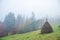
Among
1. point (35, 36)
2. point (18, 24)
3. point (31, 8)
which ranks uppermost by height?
point (31, 8)

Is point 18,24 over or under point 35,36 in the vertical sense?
over

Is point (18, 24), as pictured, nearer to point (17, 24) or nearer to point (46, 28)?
point (17, 24)

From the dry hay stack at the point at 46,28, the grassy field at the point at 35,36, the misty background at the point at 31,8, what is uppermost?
the misty background at the point at 31,8

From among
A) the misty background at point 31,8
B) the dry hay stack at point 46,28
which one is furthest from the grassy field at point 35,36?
the misty background at point 31,8

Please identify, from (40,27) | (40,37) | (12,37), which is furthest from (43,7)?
(12,37)

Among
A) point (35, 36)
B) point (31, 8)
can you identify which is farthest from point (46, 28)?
point (31, 8)

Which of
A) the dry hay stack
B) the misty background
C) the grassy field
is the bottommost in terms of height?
the grassy field

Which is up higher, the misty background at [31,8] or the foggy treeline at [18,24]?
the misty background at [31,8]

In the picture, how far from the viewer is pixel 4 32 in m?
1.52

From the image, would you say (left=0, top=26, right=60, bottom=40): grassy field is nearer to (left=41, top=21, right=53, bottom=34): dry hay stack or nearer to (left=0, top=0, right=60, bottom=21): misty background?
(left=41, top=21, right=53, bottom=34): dry hay stack

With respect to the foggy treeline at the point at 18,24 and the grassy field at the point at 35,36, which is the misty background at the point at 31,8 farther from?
the grassy field at the point at 35,36

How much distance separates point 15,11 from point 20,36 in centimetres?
30

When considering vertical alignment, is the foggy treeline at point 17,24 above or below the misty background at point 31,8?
below

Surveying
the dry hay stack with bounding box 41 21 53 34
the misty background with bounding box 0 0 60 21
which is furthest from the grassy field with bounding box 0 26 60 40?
the misty background with bounding box 0 0 60 21
